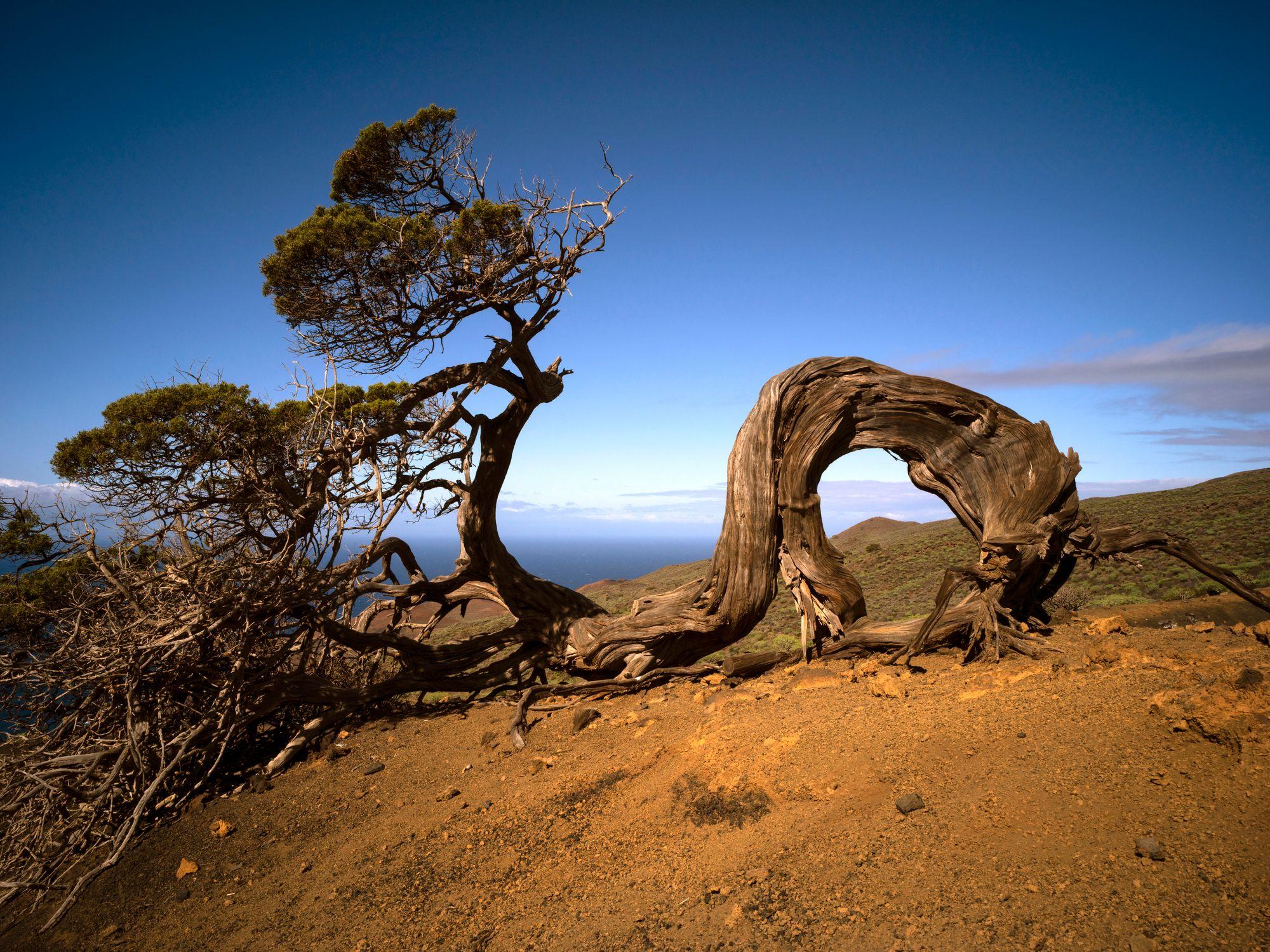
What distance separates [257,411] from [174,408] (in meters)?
0.75

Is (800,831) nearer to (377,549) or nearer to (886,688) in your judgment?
(886,688)

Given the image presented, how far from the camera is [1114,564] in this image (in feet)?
46.9

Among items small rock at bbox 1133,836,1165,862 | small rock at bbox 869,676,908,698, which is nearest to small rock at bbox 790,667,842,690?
small rock at bbox 869,676,908,698

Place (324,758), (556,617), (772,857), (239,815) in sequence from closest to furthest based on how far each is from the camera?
(772,857), (239,815), (324,758), (556,617)

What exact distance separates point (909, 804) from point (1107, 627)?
4295 mm

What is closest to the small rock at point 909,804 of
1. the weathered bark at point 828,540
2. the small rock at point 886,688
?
the small rock at point 886,688

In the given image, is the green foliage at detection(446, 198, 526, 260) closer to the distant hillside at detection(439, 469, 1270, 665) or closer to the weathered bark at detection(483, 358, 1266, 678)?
the weathered bark at detection(483, 358, 1266, 678)

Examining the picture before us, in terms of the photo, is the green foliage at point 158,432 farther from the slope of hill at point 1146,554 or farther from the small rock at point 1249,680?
the slope of hill at point 1146,554

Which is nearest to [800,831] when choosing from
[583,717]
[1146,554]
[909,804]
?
[909,804]

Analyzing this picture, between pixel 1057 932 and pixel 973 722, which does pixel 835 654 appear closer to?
pixel 973 722

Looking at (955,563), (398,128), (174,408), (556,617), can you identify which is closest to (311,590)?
(174,408)

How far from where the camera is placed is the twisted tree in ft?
18.6

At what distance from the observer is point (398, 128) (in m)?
7.01

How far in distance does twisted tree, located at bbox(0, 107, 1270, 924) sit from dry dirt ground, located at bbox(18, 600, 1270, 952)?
0.91 m
